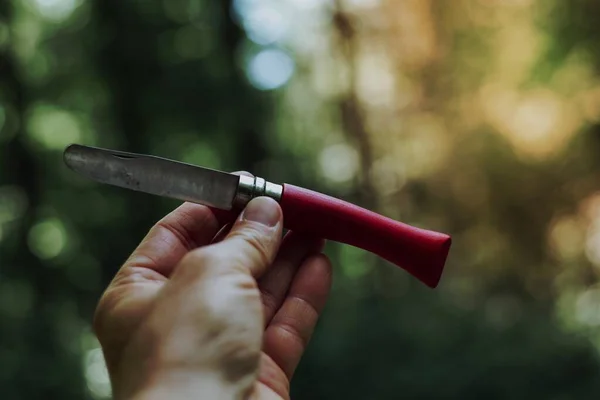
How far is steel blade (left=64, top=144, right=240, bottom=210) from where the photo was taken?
52cm

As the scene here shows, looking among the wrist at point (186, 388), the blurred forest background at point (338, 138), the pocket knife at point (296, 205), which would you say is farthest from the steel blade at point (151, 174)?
the blurred forest background at point (338, 138)

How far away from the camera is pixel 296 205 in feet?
1.90

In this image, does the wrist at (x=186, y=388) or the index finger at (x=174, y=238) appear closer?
the wrist at (x=186, y=388)

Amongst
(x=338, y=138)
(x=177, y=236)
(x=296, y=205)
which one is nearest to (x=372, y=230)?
(x=296, y=205)

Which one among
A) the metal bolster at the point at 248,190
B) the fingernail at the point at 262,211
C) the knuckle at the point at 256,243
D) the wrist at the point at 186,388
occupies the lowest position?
the wrist at the point at 186,388

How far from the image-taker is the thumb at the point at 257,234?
54 centimetres

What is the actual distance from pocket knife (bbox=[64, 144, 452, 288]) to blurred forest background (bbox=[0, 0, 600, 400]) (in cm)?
78

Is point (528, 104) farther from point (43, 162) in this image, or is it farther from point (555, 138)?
point (43, 162)

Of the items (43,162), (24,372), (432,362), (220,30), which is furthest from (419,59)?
(24,372)

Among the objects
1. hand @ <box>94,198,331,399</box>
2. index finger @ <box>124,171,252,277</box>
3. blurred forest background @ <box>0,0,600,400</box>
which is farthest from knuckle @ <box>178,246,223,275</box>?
blurred forest background @ <box>0,0,600,400</box>

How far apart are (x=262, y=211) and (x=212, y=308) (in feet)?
0.33

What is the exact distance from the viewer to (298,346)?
24.9 inches

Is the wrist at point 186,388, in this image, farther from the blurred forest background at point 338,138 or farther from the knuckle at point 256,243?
the blurred forest background at point 338,138

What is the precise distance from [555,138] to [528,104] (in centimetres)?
9
